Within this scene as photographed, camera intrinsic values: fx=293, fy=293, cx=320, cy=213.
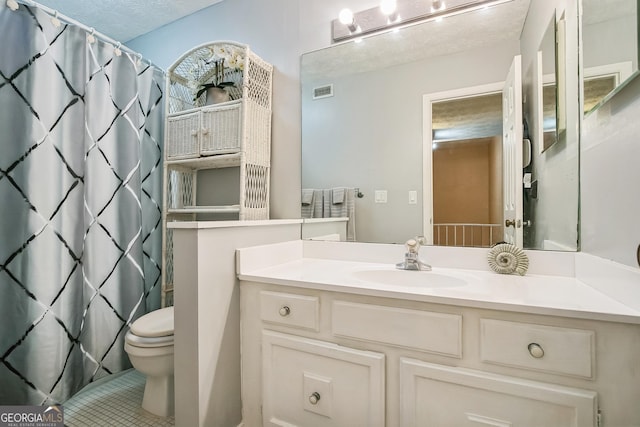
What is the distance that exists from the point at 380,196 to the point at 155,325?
130 cm

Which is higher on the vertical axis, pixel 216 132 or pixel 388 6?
pixel 388 6

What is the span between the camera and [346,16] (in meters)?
1.53

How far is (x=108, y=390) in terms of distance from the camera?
5.41 ft

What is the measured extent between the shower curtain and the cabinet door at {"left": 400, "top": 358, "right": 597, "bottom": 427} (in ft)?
5.22

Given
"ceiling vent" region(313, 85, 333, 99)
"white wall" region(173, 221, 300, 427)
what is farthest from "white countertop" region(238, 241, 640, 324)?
"ceiling vent" region(313, 85, 333, 99)

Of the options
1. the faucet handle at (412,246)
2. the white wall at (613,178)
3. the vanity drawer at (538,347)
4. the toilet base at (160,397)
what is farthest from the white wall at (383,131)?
the toilet base at (160,397)

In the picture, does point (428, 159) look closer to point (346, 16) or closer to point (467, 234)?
point (467, 234)

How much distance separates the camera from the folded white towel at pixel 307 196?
169 cm

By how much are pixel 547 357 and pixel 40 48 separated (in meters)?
2.28

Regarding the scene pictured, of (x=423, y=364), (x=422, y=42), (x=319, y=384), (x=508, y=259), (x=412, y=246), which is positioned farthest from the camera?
(x=422, y=42)

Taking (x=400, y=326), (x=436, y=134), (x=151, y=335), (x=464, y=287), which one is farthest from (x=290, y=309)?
(x=436, y=134)

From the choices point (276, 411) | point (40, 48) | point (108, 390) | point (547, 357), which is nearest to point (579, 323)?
point (547, 357)

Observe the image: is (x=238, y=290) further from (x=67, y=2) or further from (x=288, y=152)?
(x=67, y=2)

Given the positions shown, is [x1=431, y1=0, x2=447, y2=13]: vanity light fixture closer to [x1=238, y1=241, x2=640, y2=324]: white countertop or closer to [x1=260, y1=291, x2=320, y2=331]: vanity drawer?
[x1=238, y1=241, x2=640, y2=324]: white countertop
